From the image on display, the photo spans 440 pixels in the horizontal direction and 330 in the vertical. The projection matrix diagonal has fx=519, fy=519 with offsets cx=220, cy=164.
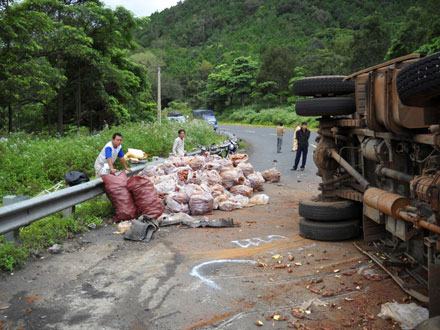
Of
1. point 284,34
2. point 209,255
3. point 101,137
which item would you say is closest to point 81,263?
point 209,255

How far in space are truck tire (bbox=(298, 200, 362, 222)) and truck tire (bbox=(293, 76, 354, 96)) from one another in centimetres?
153

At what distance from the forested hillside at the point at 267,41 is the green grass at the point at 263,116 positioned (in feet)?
10.9

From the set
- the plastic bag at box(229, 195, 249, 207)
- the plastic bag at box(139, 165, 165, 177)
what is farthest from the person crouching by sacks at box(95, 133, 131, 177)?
the plastic bag at box(229, 195, 249, 207)

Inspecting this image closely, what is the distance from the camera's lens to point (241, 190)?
1030cm

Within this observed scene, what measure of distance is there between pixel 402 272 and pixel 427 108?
7.30 ft

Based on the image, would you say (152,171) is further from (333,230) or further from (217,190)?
(333,230)

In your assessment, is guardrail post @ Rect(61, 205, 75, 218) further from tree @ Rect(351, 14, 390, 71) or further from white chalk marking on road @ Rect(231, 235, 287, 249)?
tree @ Rect(351, 14, 390, 71)

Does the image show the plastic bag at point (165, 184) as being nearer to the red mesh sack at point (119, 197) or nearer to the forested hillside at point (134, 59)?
the red mesh sack at point (119, 197)

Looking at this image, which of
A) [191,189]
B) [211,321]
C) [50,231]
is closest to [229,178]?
[191,189]

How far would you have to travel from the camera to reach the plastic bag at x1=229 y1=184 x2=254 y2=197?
33.7ft

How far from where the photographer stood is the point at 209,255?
20.5 feet

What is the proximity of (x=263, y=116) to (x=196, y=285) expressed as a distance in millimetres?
51595

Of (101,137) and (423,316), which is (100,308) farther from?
(101,137)

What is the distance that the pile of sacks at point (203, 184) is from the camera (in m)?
8.79
